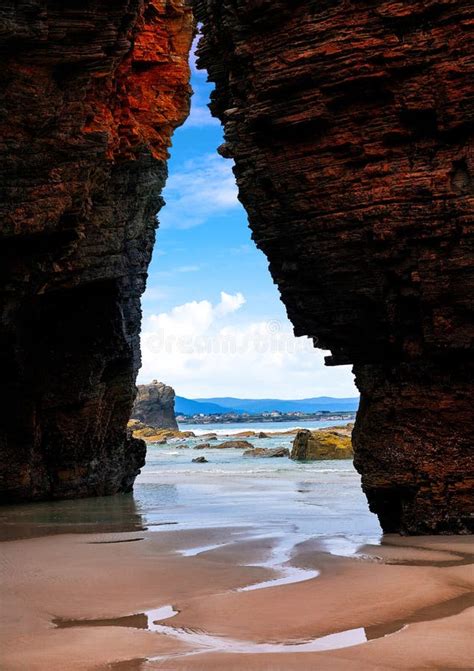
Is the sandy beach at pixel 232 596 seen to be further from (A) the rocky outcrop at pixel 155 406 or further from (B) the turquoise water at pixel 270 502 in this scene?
(A) the rocky outcrop at pixel 155 406

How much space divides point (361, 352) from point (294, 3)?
5.87 meters

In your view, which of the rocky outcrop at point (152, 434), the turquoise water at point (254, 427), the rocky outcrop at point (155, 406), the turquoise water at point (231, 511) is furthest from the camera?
the turquoise water at point (254, 427)

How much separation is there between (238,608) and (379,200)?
684 cm

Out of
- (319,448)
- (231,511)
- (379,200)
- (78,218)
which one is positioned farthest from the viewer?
(319,448)

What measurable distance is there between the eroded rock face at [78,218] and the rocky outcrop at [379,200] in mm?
3070

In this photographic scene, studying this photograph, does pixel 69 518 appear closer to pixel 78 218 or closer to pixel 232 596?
pixel 78 218

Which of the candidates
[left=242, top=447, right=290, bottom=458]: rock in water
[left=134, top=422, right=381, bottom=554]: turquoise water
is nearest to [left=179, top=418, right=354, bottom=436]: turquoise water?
[left=242, top=447, right=290, bottom=458]: rock in water

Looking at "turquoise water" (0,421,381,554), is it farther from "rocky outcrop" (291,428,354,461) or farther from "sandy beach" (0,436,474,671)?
"rocky outcrop" (291,428,354,461)

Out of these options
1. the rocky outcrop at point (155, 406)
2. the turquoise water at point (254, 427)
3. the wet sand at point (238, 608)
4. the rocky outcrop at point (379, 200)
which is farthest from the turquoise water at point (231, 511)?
the turquoise water at point (254, 427)

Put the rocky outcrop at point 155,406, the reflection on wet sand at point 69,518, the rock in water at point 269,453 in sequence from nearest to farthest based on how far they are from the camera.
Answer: the reflection on wet sand at point 69,518 → the rock in water at point 269,453 → the rocky outcrop at point 155,406

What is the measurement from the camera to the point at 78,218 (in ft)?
51.9

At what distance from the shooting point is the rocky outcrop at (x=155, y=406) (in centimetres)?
10044

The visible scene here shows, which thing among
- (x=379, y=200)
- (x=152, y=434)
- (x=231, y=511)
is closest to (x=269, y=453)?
(x=231, y=511)

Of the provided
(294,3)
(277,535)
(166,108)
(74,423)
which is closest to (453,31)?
(294,3)
